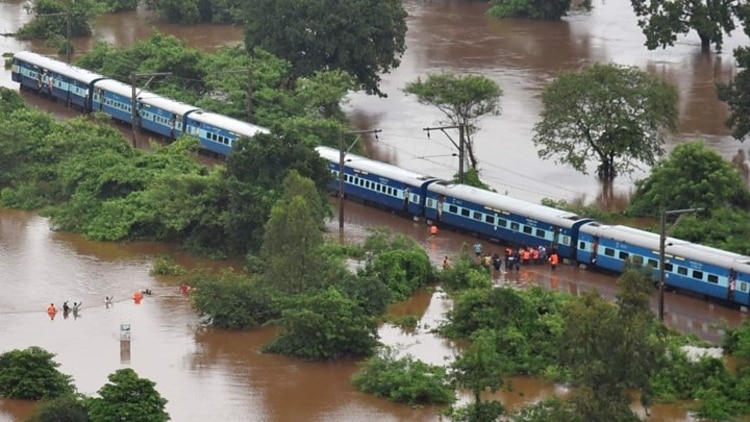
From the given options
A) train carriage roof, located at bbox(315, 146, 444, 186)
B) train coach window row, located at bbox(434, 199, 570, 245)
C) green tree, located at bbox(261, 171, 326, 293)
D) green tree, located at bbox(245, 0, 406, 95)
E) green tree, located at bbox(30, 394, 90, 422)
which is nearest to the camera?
green tree, located at bbox(30, 394, 90, 422)

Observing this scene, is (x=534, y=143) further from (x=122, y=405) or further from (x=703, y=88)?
(x=122, y=405)

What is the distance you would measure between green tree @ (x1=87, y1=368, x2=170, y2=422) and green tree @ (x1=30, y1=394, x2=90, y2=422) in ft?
0.68

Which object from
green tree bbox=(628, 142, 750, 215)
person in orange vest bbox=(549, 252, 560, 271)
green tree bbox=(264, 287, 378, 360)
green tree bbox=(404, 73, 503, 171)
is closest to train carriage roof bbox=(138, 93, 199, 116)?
green tree bbox=(404, 73, 503, 171)

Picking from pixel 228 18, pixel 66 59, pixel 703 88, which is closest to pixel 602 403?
pixel 703 88

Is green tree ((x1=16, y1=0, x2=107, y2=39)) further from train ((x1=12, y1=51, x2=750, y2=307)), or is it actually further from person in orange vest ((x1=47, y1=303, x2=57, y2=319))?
person in orange vest ((x1=47, y1=303, x2=57, y2=319))

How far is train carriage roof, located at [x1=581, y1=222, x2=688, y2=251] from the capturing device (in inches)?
1828

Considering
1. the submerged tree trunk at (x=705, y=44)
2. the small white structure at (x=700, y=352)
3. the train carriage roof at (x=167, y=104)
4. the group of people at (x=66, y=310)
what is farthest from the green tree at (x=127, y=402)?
Answer: the submerged tree trunk at (x=705, y=44)

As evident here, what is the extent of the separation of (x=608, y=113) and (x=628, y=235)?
9883 mm

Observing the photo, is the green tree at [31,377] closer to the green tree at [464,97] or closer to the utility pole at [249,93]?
the green tree at [464,97]

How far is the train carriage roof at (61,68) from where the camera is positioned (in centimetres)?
6881

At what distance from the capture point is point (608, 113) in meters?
56.4

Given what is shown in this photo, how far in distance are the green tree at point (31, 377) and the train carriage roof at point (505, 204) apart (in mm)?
15896

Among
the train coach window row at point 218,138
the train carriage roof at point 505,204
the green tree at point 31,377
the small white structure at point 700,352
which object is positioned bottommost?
the green tree at point 31,377

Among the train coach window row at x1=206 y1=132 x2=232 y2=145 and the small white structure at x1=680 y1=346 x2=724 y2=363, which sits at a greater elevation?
the train coach window row at x1=206 y1=132 x2=232 y2=145
